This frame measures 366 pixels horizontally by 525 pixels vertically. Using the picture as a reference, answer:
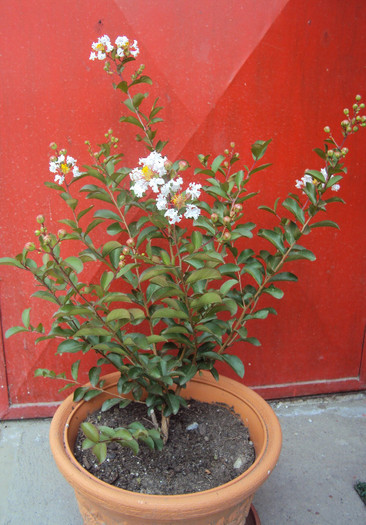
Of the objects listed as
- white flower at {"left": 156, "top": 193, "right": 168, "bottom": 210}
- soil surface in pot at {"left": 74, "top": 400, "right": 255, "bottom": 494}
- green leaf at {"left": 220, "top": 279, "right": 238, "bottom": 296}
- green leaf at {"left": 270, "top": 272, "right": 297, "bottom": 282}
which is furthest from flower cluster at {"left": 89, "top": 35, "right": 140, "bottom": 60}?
soil surface in pot at {"left": 74, "top": 400, "right": 255, "bottom": 494}

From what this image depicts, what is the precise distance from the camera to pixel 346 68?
200cm

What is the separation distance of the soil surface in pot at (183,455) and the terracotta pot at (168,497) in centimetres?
6

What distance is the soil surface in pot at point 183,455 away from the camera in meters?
1.42

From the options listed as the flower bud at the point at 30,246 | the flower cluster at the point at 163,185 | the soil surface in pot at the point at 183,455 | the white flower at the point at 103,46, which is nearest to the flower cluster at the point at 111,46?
the white flower at the point at 103,46

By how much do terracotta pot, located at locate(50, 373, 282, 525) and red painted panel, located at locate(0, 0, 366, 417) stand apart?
67 cm

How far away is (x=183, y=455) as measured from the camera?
1.55 metres

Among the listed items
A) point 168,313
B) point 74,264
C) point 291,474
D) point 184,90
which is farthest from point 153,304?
point 291,474

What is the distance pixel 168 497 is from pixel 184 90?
1.48 m

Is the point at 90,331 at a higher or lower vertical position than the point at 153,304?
lower

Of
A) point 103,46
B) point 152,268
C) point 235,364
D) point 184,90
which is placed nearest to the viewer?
point 152,268

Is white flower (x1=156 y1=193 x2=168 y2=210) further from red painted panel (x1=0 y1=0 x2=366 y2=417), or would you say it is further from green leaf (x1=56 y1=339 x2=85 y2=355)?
red painted panel (x1=0 y1=0 x2=366 y2=417)

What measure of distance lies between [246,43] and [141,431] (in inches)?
60.4

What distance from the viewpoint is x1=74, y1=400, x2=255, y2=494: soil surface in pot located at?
1423 mm

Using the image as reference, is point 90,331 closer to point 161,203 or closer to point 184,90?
point 161,203
